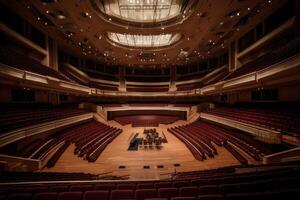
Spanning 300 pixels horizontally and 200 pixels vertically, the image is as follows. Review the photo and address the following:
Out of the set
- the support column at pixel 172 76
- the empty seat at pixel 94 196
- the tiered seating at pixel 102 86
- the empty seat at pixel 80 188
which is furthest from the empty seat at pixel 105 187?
the support column at pixel 172 76

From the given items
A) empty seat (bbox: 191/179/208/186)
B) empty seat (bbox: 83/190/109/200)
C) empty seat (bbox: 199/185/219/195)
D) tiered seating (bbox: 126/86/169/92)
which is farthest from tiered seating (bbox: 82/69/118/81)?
empty seat (bbox: 199/185/219/195)

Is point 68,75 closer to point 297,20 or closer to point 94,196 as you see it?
point 94,196

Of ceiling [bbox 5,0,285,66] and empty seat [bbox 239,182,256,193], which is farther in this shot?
ceiling [bbox 5,0,285,66]

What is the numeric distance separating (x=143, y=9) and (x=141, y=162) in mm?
7906

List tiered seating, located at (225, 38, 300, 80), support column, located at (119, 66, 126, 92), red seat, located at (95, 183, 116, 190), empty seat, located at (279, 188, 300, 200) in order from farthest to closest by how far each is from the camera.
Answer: support column, located at (119, 66, 126, 92)
tiered seating, located at (225, 38, 300, 80)
red seat, located at (95, 183, 116, 190)
empty seat, located at (279, 188, 300, 200)

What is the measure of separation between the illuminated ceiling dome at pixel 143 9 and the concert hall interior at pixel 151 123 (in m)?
0.06

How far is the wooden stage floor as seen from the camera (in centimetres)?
541

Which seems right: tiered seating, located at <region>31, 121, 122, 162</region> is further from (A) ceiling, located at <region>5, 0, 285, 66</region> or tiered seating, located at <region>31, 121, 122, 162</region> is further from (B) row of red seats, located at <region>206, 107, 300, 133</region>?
(B) row of red seats, located at <region>206, 107, 300, 133</region>

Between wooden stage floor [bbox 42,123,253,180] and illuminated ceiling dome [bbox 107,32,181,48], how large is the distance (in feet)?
27.0

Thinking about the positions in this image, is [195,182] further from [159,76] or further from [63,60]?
[159,76]

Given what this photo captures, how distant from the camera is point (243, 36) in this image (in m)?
11.6

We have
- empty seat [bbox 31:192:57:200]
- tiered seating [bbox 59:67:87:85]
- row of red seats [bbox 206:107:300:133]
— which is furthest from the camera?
tiered seating [bbox 59:67:87:85]

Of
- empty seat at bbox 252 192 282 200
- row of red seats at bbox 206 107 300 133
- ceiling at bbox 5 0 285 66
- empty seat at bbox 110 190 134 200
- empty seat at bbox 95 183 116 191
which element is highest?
ceiling at bbox 5 0 285 66

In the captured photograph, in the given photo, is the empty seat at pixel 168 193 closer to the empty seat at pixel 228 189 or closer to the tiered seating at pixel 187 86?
Result: the empty seat at pixel 228 189
